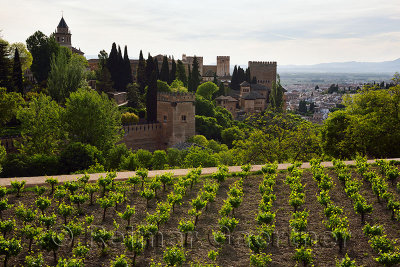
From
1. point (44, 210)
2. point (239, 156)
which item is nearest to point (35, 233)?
point (44, 210)

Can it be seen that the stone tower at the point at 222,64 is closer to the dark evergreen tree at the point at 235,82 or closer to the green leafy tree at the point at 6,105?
the dark evergreen tree at the point at 235,82

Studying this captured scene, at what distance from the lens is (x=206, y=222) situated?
9.25m

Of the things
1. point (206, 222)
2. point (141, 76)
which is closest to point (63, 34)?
point (141, 76)

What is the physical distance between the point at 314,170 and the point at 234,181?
2542 mm

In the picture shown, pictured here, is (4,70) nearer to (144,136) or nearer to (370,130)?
(144,136)

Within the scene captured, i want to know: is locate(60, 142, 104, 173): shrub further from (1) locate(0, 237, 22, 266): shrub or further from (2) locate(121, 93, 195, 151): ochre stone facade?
(2) locate(121, 93, 195, 151): ochre stone facade

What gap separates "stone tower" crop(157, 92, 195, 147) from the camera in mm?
39031

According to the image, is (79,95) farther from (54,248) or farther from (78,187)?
(54,248)

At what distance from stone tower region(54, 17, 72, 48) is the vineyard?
57.7 meters

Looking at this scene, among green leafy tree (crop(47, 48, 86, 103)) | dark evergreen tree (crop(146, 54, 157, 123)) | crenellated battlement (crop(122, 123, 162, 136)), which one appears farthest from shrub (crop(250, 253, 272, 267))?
dark evergreen tree (crop(146, 54, 157, 123))

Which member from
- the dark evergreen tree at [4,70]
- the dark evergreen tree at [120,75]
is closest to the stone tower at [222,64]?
the dark evergreen tree at [120,75]

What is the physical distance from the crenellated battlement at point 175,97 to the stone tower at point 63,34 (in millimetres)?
30902

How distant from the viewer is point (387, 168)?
1190cm

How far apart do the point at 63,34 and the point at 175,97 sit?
3384 centimetres
